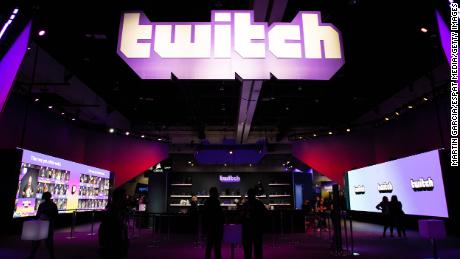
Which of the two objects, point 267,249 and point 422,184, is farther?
point 422,184

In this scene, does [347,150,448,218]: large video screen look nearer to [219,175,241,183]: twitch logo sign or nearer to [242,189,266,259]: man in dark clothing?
[219,175,241,183]: twitch logo sign

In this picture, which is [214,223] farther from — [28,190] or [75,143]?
[75,143]

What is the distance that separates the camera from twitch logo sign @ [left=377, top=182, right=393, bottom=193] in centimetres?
1255

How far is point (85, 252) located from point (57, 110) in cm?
519

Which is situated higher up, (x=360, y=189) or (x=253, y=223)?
(x=360, y=189)

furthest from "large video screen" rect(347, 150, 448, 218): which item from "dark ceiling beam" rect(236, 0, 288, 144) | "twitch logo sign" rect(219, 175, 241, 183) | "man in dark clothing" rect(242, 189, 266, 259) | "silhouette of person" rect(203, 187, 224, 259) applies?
"silhouette of person" rect(203, 187, 224, 259)

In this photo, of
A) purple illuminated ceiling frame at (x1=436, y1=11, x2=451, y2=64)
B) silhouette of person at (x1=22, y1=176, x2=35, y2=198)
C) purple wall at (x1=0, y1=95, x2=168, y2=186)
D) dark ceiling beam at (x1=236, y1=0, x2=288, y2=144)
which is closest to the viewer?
purple illuminated ceiling frame at (x1=436, y1=11, x2=451, y2=64)

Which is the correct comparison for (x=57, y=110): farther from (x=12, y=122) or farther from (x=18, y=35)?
(x=18, y=35)

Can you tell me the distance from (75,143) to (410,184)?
1281 cm

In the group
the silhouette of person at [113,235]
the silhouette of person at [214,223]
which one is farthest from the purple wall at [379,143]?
the silhouette of person at [113,235]

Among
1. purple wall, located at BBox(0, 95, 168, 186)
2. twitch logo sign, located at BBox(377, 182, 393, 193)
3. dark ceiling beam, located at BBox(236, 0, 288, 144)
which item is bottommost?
twitch logo sign, located at BBox(377, 182, 393, 193)

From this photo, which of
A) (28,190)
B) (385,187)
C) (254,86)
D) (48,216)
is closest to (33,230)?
(48,216)

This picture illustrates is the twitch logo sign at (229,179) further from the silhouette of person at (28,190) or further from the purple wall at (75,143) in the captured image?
the silhouette of person at (28,190)

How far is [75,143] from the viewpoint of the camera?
13148 millimetres
